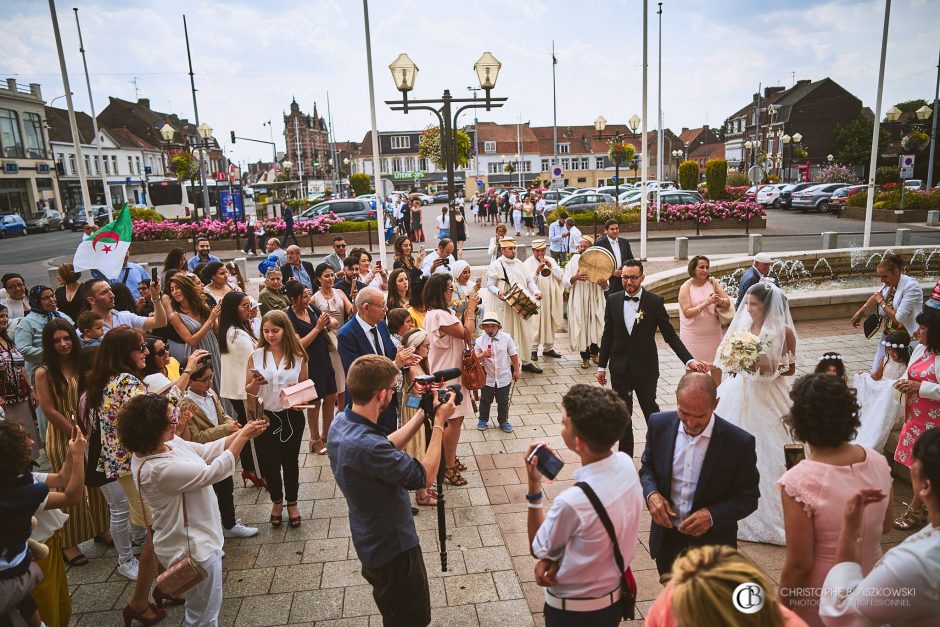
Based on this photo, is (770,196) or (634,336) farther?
(770,196)

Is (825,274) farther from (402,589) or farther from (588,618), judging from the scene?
(402,589)

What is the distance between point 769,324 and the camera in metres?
5.04

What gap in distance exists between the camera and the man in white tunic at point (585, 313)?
9.02 metres

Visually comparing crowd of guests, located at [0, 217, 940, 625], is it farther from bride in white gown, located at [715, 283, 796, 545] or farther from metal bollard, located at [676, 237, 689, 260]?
metal bollard, located at [676, 237, 689, 260]

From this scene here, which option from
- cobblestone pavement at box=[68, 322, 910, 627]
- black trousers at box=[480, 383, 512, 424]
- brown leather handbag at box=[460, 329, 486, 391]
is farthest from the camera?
black trousers at box=[480, 383, 512, 424]

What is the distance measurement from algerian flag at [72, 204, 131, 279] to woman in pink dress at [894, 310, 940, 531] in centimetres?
837

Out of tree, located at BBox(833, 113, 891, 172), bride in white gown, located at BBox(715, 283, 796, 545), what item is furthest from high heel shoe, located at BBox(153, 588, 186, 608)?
tree, located at BBox(833, 113, 891, 172)

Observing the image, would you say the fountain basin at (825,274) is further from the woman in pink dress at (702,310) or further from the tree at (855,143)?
the tree at (855,143)

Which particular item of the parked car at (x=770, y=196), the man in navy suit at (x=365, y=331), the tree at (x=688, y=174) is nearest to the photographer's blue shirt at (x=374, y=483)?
the man in navy suit at (x=365, y=331)

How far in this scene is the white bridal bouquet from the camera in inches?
181

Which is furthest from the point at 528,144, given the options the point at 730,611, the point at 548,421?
the point at 730,611

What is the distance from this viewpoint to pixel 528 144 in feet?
260

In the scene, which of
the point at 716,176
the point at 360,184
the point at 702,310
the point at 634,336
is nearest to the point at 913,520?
the point at 634,336

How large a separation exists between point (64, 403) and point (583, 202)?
2647 cm
